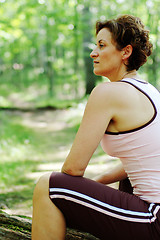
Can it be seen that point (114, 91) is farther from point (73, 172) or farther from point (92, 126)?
point (73, 172)

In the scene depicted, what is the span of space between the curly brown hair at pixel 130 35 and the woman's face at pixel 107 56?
0.04 m

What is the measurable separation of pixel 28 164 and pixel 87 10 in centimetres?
975

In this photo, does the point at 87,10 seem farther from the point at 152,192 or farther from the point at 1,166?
the point at 152,192

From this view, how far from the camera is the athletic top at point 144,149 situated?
62.4 inches

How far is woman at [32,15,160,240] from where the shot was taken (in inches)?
61.3

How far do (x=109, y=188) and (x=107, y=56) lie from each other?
2.82 ft

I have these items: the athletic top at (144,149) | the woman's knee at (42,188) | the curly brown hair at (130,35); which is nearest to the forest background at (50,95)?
the woman's knee at (42,188)

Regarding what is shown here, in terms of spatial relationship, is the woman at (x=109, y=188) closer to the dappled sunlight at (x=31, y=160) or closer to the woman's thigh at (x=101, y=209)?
the woman's thigh at (x=101, y=209)

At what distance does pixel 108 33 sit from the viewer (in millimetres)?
1870

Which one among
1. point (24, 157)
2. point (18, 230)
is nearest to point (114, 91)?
point (18, 230)

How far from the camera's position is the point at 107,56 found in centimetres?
188

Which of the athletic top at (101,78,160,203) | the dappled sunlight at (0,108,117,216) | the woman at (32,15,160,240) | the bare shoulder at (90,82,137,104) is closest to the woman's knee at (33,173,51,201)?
the woman at (32,15,160,240)

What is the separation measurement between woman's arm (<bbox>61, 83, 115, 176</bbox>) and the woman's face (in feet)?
1.05

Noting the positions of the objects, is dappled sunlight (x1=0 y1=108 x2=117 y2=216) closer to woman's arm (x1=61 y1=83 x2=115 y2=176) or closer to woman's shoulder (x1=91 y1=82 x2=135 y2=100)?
woman's arm (x1=61 y1=83 x2=115 y2=176)
